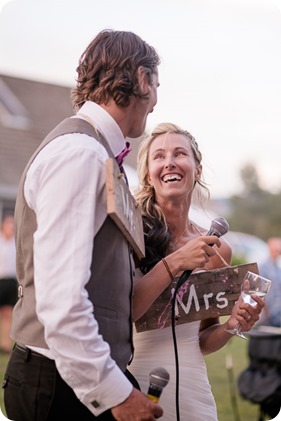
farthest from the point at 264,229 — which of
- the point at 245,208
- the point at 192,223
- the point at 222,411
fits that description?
the point at 192,223

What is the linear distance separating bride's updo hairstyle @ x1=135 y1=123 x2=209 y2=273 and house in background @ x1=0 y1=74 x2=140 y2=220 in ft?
41.7

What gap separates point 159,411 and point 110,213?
1.43 ft

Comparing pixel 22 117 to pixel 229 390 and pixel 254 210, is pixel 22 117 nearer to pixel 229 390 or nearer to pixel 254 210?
pixel 229 390

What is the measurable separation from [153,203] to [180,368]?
54 centimetres

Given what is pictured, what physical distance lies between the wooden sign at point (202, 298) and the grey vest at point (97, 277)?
0.50 meters

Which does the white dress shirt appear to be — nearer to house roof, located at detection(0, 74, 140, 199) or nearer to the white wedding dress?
the white wedding dress

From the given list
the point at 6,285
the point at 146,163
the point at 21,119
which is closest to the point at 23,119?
the point at 21,119

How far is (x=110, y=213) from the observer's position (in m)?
1.58

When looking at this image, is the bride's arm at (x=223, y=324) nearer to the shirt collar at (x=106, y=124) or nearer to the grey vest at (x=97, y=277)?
the grey vest at (x=97, y=277)

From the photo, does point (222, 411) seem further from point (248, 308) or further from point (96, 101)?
point (96, 101)

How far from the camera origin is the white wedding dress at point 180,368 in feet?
7.53

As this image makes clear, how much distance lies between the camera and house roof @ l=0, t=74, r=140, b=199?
56.1 feet

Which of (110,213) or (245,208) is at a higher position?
(110,213)

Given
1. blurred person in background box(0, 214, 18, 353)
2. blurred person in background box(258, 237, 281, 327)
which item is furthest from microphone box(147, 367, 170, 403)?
blurred person in background box(0, 214, 18, 353)
